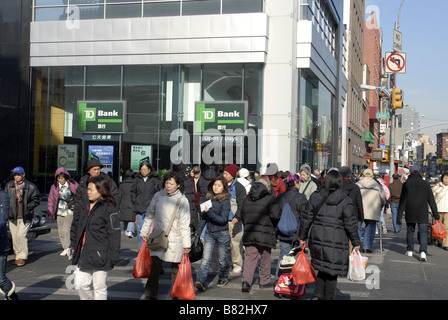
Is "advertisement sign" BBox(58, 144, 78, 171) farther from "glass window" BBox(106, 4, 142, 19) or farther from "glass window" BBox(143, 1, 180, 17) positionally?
"glass window" BBox(143, 1, 180, 17)

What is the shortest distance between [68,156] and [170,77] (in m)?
6.00

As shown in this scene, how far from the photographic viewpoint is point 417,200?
11.2 meters

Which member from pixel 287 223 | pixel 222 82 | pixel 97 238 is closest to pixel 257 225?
pixel 287 223

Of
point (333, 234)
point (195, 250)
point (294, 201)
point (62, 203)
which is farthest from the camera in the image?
point (62, 203)

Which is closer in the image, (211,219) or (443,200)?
(211,219)

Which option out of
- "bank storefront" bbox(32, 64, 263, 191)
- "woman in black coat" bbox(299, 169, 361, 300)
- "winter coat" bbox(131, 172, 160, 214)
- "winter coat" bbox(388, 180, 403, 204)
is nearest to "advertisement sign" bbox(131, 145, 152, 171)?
"bank storefront" bbox(32, 64, 263, 191)

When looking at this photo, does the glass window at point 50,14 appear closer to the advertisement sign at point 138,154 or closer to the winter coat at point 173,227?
the advertisement sign at point 138,154

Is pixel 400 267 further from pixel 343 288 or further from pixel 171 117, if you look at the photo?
pixel 171 117

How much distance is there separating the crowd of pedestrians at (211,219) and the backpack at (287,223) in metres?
0.06

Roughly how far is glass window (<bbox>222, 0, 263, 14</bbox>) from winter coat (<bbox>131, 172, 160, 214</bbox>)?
13.9 m

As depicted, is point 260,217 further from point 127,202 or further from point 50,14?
point 50,14

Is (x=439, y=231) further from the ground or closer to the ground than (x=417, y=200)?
closer to the ground

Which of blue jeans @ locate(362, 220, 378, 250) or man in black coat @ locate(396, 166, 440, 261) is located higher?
man in black coat @ locate(396, 166, 440, 261)

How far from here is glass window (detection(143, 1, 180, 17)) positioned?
906 inches
